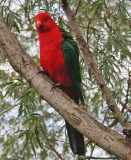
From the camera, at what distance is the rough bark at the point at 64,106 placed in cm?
117

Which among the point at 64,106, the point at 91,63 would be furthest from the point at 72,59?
the point at 64,106

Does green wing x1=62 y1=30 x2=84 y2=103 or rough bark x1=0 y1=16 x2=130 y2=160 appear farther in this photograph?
green wing x1=62 y1=30 x2=84 y2=103

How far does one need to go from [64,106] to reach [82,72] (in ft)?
5.81

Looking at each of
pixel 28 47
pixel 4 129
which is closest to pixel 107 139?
pixel 28 47

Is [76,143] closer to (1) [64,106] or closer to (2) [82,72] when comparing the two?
(1) [64,106]

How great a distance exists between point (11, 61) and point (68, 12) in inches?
41.6

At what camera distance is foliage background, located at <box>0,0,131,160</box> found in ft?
7.55

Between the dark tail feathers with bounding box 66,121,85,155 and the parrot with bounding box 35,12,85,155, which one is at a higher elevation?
the parrot with bounding box 35,12,85,155

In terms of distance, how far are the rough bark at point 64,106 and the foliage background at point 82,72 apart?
60cm

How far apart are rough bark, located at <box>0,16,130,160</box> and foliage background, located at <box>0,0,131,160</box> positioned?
600mm

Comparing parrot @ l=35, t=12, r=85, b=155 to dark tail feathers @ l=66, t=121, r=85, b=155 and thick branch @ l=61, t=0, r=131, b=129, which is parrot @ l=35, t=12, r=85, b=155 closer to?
dark tail feathers @ l=66, t=121, r=85, b=155

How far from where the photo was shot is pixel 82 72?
10.1 ft

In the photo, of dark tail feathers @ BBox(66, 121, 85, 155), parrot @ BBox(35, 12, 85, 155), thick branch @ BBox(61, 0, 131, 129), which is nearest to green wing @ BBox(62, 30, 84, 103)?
parrot @ BBox(35, 12, 85, 155)

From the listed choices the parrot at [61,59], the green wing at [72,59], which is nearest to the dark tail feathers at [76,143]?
the parrot at [61,59]
